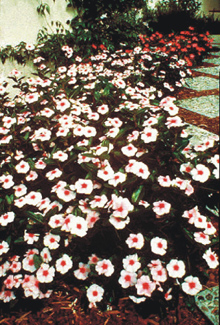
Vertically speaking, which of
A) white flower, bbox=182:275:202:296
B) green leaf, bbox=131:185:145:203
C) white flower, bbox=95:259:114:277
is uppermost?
green leaf, bbox=131:185:145:203

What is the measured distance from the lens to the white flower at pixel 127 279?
1.29 metres

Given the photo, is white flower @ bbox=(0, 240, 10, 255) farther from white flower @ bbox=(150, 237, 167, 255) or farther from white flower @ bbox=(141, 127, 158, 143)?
white flower @ bbox=(141, 127, 158, 143)

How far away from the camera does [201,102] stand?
372 cm

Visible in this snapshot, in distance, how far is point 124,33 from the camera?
534cm

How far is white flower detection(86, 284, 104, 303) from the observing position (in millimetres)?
1324

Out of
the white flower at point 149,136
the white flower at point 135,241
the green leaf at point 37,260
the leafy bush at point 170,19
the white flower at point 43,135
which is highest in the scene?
the leafy bush at point 170,19

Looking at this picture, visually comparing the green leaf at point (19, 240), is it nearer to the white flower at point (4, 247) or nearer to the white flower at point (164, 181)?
the white flower at point (4, 247)

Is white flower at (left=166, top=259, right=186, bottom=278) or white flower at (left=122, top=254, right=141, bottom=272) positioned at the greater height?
white flower at (left=122, top=254, right=141, bottom=272)

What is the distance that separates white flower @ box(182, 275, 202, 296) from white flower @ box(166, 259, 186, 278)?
0.05 meters

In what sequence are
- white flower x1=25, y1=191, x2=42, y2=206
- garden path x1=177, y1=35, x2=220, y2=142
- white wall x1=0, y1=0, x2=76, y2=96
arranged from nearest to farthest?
white flower x1=25, y1=191, x2=42, y2=206 → garden path x1=177, y1=35, x2=220, y2=142 → white wall x1=0, y1=0, x2=76, y2=96

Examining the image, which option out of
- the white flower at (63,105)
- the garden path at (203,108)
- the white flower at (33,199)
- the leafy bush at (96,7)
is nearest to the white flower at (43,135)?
the white flower at (63,105)

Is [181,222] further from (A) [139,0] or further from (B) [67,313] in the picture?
(A) [139,0]

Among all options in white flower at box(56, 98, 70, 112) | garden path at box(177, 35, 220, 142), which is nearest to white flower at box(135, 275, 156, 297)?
white flower at box(56, 98, 70, 112)

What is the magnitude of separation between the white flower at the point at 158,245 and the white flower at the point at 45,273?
0.57 meters
